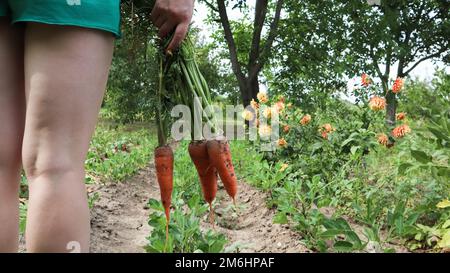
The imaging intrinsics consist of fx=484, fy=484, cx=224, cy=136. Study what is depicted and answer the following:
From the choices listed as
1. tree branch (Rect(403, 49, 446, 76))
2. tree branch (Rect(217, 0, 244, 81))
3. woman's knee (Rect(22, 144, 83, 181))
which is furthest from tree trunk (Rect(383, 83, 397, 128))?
tree branch (Rect(403, 49, 446, 76))

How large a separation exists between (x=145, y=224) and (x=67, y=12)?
81.7 inches

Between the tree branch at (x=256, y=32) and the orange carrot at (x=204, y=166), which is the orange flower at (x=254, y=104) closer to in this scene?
the orange carrot at (x=204, y=166)

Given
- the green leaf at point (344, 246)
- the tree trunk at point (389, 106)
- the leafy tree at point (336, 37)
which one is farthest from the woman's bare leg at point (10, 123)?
the leafy tree at point (336, 37)

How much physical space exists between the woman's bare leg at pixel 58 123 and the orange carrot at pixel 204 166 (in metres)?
0.72

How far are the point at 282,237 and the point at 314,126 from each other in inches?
61.1

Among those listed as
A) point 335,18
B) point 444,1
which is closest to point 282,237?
point 335,18

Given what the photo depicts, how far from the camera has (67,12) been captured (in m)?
0.92

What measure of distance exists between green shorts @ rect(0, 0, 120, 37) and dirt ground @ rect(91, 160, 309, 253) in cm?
124

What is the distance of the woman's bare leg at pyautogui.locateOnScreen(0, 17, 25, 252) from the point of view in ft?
3.52

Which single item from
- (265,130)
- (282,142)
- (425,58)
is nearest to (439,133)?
(282,142)

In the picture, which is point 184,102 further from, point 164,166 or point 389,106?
point 389,106

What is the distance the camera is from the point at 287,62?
10.1 meters

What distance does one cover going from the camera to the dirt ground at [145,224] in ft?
7.82

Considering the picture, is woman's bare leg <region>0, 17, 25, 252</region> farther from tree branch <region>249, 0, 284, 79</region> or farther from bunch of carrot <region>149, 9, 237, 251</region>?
tree branch <region>249, 0, 284, 79</region>
